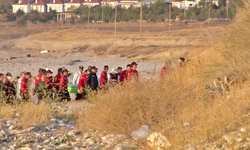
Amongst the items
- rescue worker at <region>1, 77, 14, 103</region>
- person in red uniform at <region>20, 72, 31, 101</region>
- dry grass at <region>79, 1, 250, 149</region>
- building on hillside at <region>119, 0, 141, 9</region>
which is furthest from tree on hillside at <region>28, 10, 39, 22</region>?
dry grass at <region>79, 1, 250, 149</region>

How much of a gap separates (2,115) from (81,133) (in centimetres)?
208

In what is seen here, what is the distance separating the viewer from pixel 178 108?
28.6 ft

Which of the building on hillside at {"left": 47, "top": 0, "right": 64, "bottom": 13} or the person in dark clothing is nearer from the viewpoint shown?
the person in dark clothing

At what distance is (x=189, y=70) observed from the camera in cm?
1170

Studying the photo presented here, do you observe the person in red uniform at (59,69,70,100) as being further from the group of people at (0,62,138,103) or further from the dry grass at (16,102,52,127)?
the dry grass at (16,102,52,127)

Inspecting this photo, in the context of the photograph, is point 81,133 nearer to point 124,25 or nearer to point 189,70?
point 189,70

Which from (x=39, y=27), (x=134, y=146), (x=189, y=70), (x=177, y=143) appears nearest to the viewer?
(x=177, y=143)

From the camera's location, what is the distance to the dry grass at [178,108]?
7535 mm

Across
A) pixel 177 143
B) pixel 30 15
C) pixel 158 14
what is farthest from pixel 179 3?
pixel 177 143

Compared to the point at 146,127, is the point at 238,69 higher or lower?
higher

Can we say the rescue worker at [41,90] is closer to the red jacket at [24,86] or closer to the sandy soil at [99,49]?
the red jacket at [24,86]

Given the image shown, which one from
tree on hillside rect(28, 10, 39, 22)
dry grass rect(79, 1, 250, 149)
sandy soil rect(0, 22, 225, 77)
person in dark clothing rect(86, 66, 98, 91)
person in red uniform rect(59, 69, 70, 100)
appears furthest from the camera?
tree on hillside rect(28, 10, 39, 22)

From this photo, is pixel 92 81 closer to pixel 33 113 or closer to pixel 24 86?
pixel 24 86

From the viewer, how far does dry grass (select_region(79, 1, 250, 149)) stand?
7.54 m
